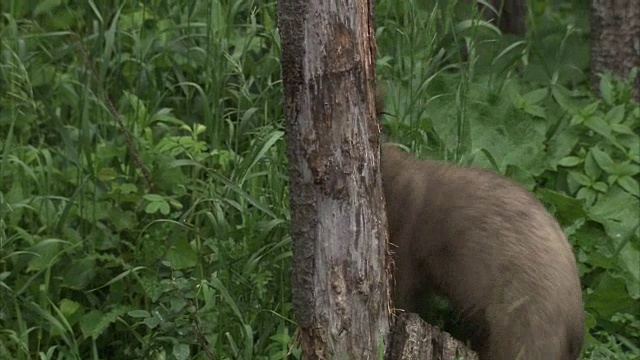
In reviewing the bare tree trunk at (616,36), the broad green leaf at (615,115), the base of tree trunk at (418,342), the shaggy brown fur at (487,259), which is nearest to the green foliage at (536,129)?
the broad green leaf at (615,115)

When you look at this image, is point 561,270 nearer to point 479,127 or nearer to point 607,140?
point 479,127

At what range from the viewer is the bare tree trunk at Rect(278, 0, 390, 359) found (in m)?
3.06

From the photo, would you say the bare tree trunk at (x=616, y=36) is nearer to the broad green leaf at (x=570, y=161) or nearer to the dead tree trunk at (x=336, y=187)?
the broad green leaf at (x=570, y=161)

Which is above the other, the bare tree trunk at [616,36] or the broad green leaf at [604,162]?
the bare tree trunk at [616,36]

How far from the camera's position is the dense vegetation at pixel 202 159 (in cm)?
398

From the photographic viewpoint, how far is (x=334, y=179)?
3129 millimetres

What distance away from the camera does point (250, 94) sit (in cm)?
482

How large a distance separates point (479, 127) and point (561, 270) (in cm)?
152

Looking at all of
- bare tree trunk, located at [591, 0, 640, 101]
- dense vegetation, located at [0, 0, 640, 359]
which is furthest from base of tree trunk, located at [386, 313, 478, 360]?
bare tree trunk, located at [591, 0, 640, 101]

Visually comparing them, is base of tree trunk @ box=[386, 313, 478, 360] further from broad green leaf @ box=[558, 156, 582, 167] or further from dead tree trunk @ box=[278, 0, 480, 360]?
broad green leaf @ box=[558, 156, 582, 167]

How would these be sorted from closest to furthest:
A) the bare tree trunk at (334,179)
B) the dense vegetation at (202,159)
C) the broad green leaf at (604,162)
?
the bare tree trunk at (334,179), the dense vegetation at (202,159), the broad green leaf at (604,162)

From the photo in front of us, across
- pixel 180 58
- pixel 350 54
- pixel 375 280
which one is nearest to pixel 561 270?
pixel 375 280

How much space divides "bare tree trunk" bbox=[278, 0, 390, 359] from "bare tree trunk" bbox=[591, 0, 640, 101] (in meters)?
2.82

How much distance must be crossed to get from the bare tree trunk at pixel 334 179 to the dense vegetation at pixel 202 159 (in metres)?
0.54
